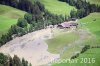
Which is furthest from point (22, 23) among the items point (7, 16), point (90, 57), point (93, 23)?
point (90, 57)

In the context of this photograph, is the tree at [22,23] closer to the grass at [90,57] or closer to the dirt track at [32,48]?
the dirt track at [32,48]

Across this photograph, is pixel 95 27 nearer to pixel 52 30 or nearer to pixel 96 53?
pixel 52 30

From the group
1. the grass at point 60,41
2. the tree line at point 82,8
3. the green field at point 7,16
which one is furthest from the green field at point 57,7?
the grass at point 60,41

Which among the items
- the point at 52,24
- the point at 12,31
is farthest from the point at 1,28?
the point at 52,24

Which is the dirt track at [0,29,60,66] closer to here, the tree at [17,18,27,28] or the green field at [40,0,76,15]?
the tree at [17,18,27,28]

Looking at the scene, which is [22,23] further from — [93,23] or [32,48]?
[32,48]

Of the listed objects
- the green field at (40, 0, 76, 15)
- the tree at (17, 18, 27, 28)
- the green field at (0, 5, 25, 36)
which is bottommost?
the green field at (40, 0, 76, 15)

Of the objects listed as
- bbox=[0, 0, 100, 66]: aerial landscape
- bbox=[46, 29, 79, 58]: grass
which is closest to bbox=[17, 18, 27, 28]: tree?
bbox=[0, 0, 100, 66]: aerial landscape
